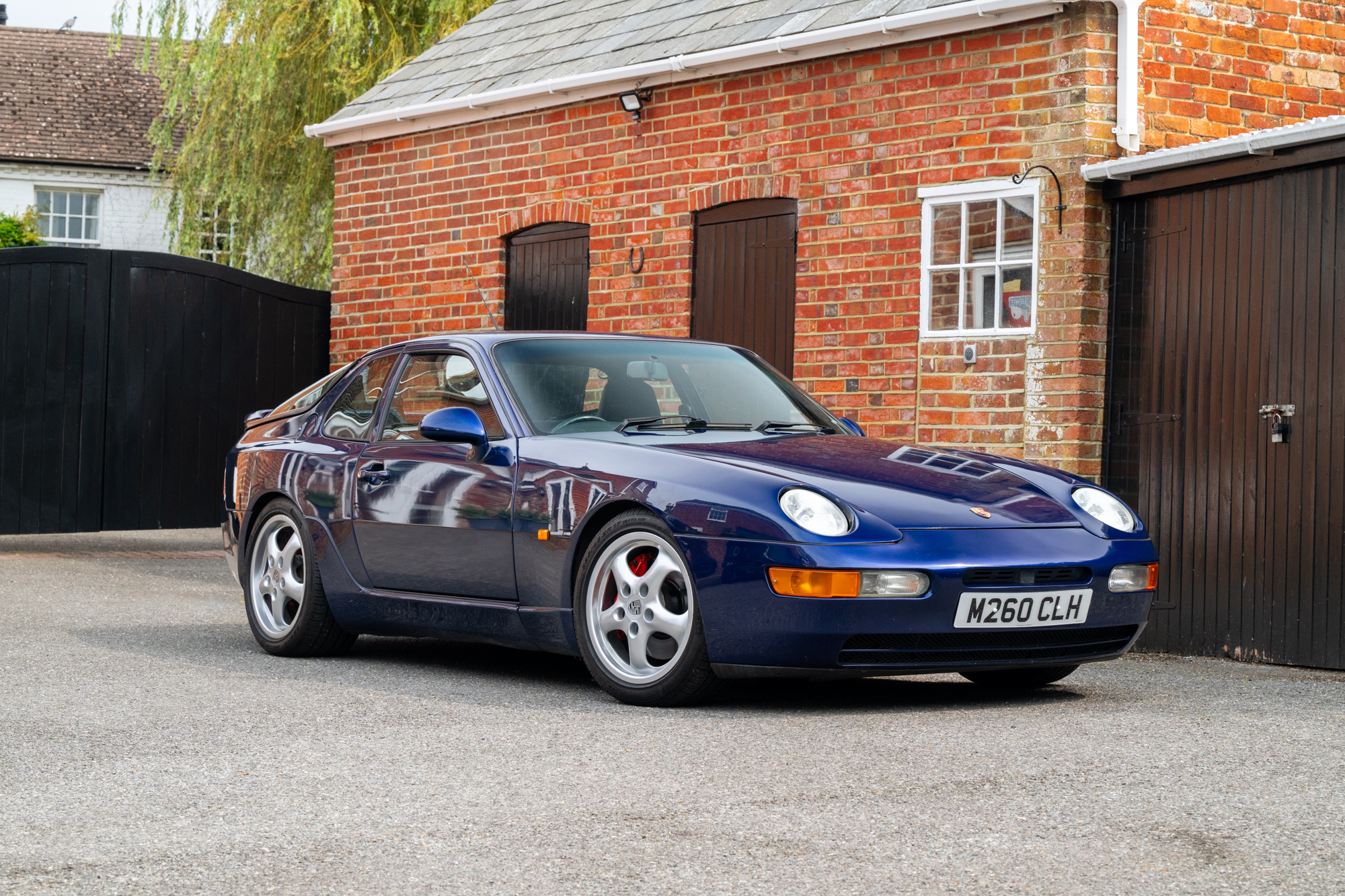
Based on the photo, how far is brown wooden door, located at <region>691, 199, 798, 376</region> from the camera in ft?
37.5

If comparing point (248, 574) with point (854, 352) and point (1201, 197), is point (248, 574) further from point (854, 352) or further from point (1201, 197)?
point (1201, 197)

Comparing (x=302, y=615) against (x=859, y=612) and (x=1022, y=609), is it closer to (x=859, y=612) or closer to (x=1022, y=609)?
(x=859, y=612)

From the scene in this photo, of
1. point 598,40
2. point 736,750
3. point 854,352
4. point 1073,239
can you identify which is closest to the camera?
point 736,750

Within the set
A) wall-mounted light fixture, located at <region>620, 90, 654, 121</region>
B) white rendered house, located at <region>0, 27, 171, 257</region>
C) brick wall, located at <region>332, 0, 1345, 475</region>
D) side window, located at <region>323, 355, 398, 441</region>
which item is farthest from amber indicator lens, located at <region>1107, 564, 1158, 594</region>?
white rendered house, located at <region>0, 27, 171, 257</region>

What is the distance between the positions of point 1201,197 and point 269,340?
8.63 meters

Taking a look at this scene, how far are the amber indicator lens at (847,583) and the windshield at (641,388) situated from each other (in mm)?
1253

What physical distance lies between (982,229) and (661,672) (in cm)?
494

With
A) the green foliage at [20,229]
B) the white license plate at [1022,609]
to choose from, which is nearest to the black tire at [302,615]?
the white license plate at [1022,609]

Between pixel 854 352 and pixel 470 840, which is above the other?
pixel 854 352

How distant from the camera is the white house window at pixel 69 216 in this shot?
32156 mm

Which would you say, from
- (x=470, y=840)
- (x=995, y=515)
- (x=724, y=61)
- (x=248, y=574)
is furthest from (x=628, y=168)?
(x=470, y=840)

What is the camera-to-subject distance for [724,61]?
11.7 m

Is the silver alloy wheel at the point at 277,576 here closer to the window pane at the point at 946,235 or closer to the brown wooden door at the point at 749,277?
the brown wooden door at the point at 749,277

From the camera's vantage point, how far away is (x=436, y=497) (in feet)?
22.9
